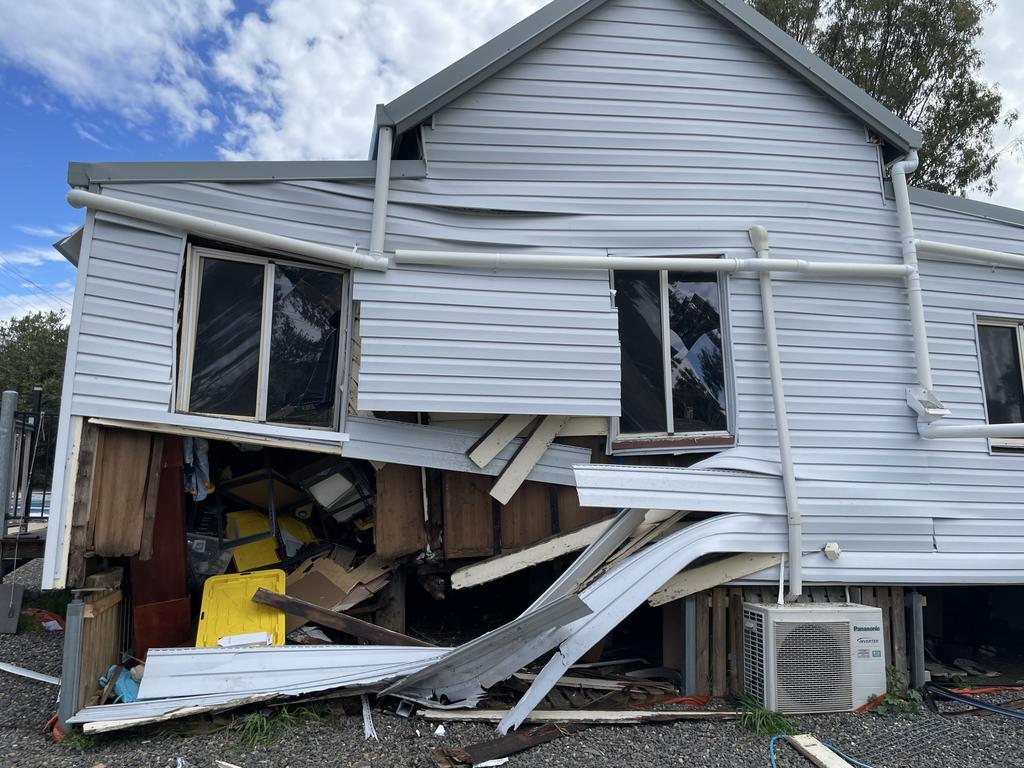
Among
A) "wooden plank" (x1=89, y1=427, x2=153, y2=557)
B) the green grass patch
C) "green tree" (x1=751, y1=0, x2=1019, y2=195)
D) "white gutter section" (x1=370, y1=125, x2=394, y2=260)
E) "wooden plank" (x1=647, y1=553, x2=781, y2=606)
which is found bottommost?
the green grass patch

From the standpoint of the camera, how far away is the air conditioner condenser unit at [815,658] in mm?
5047

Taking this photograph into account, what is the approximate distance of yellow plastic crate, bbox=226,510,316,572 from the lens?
6027 mm

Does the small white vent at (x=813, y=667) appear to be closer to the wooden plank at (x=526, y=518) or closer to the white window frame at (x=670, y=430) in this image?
the white window frame at (x=670, y=430)

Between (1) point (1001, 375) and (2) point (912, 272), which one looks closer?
(2) point (912, 272)

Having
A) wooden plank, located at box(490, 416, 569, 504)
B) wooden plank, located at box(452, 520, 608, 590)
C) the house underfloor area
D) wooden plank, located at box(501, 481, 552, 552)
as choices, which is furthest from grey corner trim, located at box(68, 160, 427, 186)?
wooden plank, located at box(452, 520, 608, 590)

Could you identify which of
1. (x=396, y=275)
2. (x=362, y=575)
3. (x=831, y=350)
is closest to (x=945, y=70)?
(x=831, y=350)

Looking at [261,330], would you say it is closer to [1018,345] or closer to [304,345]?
[304,345]

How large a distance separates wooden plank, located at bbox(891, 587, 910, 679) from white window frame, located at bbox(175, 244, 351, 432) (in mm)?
5052

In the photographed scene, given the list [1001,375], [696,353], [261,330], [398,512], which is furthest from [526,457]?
[1001,375]

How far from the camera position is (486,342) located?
18.2 ft

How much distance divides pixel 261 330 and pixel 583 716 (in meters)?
3.87

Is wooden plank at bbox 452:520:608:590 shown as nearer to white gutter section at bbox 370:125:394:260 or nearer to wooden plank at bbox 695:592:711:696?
wooden plank at bbox 695:592:711:696

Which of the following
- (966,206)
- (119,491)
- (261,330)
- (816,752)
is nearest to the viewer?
(816,752)

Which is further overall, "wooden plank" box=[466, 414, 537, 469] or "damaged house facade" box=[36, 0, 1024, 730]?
"wooden plank" box=[466, 414, 537, 469]
